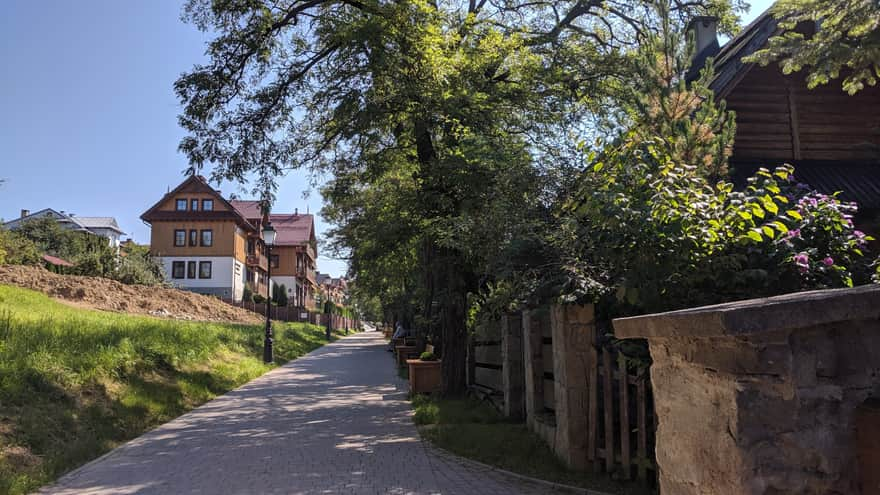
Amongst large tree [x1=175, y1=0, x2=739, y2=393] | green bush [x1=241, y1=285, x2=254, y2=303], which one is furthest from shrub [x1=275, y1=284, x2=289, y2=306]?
large tree [x1=175, y1=0, x2=739, y2=393]

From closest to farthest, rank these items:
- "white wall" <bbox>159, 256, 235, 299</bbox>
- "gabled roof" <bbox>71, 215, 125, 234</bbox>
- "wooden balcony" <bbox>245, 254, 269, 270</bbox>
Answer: "white wall" <bbox>159, 256, 235, 299</bbox>
"wooden balcony" <bbox>245, 254, 269, 270</bbox>
"gabled roof" <bbox>71, 215, 125, 234</bbox>

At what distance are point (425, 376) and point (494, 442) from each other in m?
5.11

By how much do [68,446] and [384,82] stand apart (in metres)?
6.78

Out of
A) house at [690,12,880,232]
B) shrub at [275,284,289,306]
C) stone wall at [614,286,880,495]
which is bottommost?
stone wall at [614,286,880,495]

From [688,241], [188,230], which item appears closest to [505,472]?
[688,241]

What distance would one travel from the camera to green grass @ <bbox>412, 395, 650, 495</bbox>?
18.9ft

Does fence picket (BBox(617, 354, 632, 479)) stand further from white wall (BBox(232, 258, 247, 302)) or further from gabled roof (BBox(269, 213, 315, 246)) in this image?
gabled roof (BBox(269, 213, 315, 246))

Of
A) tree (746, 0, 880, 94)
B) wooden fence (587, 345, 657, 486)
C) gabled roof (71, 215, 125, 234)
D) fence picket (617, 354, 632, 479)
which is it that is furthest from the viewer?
gabled roof (71, 215, 125, 234)

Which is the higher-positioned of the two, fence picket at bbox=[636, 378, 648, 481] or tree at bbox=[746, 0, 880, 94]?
tree at bbox=[746, 0, 880, 94]

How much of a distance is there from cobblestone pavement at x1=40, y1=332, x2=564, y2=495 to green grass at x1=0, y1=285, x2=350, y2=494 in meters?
0.36

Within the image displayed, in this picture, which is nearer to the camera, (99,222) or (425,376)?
(425,376)

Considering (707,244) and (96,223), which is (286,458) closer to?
(707,244)

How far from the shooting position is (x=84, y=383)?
372 inches

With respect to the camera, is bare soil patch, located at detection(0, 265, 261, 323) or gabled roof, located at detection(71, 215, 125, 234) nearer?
bare soil patch, located at detection(0, 265, 261, 323)
